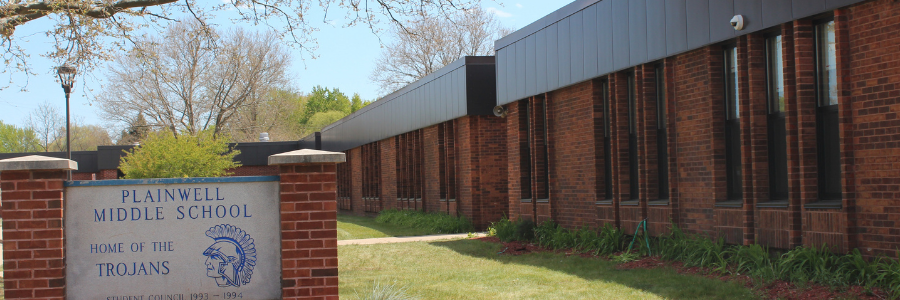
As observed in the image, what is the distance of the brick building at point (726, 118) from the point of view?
8.59 meters

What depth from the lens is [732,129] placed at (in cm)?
1119

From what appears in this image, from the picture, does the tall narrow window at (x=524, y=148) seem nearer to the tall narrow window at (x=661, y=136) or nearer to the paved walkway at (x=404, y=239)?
the paved walkway at (x=404, y=239)

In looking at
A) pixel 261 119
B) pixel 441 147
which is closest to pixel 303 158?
pixel 441 147

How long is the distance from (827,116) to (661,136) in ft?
12.0

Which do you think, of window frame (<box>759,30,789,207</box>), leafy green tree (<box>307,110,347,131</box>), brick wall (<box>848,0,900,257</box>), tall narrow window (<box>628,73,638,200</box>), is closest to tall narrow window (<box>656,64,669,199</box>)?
tall narrow window (<box>628,73,638,200</box>)

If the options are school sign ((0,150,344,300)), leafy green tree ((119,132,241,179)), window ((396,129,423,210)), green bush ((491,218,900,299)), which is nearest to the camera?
school sign ((0,150,344,300))

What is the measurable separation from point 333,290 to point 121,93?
1985 inches

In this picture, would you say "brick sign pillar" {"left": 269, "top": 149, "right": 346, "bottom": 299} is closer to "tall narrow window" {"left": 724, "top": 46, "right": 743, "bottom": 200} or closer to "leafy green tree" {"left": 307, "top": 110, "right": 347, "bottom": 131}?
"tall narrow window" {"left": 724, "top": 46, "right": 743, "bottom": 200}

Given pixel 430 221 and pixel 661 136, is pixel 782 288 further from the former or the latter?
pixel 430 221

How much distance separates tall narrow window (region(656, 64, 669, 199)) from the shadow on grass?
169 cm

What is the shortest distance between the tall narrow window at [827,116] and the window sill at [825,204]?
171 mm

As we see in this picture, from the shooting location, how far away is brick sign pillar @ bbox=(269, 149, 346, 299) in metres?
6.70

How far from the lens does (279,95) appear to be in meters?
61.4

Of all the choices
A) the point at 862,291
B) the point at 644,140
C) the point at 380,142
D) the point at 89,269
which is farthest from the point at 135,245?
the point at 380,142
